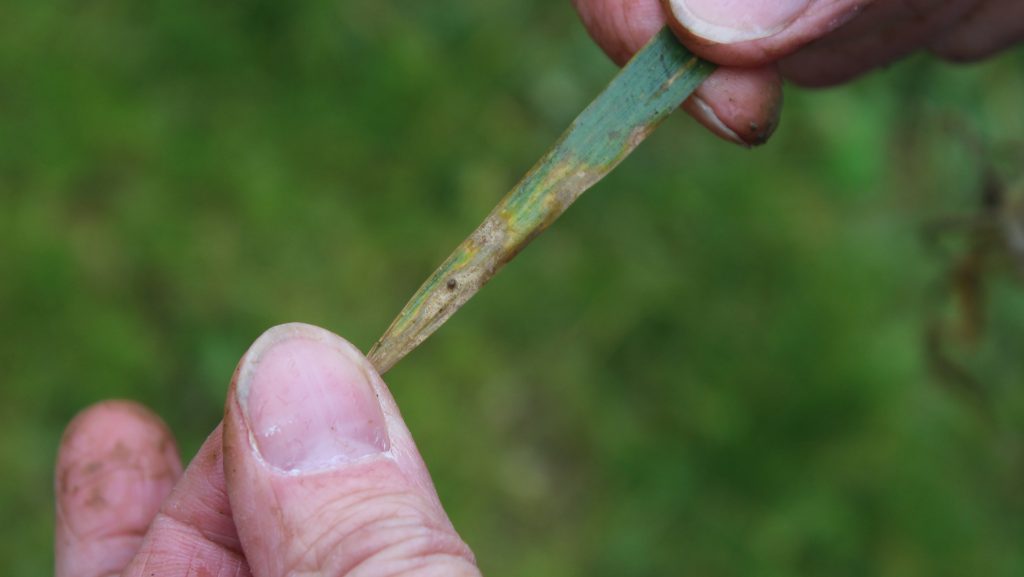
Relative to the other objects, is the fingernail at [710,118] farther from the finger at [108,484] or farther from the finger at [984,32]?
the finger at [108,484]

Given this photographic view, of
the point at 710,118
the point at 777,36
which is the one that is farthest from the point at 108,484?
the point at 777,36

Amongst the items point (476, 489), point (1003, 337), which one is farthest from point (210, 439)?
point (1003, 337)

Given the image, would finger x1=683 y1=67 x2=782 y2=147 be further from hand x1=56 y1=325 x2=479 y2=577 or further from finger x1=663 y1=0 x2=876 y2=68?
hand x1=56 y1=325 x2=479 y2=577

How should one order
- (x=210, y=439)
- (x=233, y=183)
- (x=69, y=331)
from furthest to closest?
(x=233, y=183)
(x=69, y=331)
(x=210, y=439)

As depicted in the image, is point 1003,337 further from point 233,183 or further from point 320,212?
point 233,183

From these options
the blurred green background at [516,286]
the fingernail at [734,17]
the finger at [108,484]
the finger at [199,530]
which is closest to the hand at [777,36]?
the fingernail at [734,17]

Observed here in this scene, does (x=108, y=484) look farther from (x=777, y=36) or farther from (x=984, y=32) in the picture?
(x=984, y=32)
